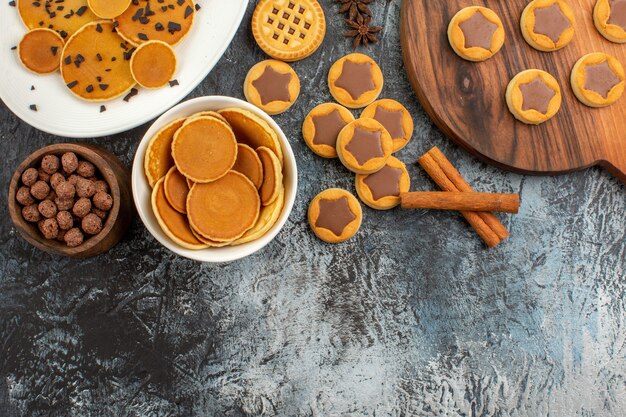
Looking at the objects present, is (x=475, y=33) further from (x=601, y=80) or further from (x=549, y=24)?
(x=601, y=80)

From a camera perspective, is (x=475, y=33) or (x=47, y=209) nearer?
(x=47, y=209)

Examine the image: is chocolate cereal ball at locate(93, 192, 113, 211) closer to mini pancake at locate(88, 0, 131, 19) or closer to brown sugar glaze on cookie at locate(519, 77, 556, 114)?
mini pancake at locate(88, 0, 131, 19)

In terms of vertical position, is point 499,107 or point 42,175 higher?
point 499,107

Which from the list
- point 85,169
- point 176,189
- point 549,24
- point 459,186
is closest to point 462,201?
point 459,186

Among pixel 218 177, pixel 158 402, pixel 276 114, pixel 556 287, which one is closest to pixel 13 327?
pixel 158 402

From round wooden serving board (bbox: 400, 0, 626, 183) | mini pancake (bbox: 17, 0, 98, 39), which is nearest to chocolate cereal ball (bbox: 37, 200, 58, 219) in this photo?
mini pancake (bbox: 17, 0, 98, 39)

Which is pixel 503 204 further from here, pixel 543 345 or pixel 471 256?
pixel 543 345
